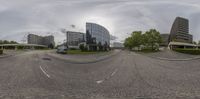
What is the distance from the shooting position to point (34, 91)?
7141mm

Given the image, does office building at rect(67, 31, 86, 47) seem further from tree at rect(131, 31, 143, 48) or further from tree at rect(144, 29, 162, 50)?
tree at rect(144, 29, 162, 50)

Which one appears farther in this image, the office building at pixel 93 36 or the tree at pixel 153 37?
the tree at pixel 153 37

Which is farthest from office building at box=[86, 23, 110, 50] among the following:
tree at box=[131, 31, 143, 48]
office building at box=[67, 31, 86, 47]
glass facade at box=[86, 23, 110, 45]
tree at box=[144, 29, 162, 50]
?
tree at box=[144, 29, 162, 50]

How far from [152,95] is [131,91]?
0.81 meters

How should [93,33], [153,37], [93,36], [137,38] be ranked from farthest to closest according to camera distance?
1. [137,38]
2. [93,36]
3. [93,33]
4. [153,37]

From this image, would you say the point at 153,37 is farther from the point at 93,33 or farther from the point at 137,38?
the point at 93,33

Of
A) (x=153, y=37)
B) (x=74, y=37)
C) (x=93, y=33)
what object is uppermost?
(x=93, y=33)

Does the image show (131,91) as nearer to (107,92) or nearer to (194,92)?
(107,92)

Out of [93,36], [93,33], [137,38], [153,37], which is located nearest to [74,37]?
[93,36]

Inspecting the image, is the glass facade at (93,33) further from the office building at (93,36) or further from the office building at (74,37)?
the office building at (74,37)

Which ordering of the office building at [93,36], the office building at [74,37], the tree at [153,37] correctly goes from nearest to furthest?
1. the office building at [93,36]
2. the tree at [153,37]
3. the office building at [74,37]

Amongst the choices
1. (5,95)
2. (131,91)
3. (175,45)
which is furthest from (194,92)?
(175,45)

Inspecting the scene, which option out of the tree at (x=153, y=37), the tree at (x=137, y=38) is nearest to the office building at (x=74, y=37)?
the tree at (x=137, y=38)

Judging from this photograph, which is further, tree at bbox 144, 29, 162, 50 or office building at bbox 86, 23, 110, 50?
tree at bbox 144, 29, 162, 50
